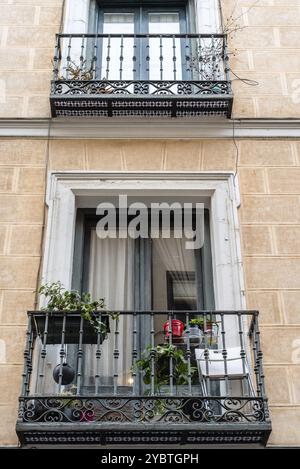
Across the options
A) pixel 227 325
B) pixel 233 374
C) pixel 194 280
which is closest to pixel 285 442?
pixel 233 374

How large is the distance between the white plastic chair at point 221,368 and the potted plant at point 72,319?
104 centimetres

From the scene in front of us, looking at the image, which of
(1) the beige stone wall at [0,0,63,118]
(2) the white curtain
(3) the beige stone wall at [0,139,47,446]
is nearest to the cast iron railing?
(3) the beige stone wall at [0,139,47,446]

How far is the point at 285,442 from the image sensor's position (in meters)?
7.10

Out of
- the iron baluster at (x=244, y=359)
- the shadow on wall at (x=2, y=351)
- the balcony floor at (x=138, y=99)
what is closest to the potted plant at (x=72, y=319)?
the shadow on wall at (x=2, y=351)

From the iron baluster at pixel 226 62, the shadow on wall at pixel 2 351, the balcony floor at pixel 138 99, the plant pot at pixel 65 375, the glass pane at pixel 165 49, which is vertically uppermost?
the glass pane at pixel 165 49

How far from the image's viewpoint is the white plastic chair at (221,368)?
7.25 m

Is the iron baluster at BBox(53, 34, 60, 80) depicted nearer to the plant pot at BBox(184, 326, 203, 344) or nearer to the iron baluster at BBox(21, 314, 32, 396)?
the iron baluster at BBox(21, 314, 32, 396)

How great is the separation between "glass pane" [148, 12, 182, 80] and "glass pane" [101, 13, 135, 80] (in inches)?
11.8

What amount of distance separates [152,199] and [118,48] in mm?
2719

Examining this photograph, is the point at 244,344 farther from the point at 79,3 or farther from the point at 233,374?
the point at 79,3

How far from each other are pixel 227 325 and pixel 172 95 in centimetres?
295

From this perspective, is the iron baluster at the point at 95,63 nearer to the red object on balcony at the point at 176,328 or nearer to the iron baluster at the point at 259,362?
the red object on balcony at the point at 176,328

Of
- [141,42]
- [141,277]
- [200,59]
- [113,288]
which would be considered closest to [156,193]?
[141,277]

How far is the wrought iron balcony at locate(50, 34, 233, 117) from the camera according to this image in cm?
894
